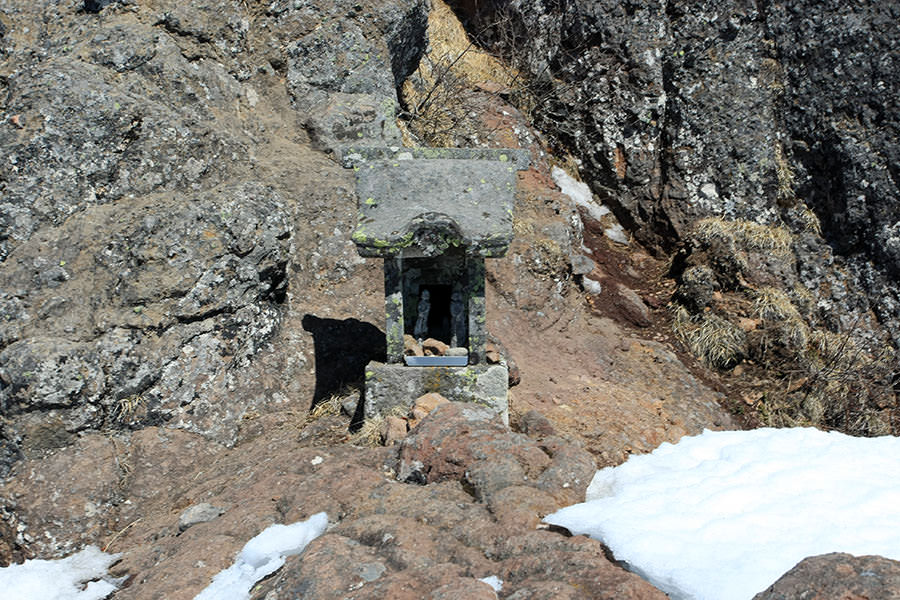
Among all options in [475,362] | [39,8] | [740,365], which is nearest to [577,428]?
[475,362]

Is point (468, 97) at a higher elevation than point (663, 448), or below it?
higher

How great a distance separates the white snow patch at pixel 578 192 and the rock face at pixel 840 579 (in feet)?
34.2

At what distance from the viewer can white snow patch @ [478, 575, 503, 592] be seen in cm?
345

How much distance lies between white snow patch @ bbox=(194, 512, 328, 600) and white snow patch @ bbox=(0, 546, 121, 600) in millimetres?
1119

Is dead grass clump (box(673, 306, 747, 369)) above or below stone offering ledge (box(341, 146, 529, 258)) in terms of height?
below

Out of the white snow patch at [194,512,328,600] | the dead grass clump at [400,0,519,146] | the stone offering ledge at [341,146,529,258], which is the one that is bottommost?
the white snow patch at [194,512,328,600]

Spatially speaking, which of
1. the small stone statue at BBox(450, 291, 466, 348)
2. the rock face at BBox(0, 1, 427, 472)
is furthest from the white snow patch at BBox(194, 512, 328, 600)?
the rock face at BBox(0, 1, 427, 472)

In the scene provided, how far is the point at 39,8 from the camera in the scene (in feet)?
30.8

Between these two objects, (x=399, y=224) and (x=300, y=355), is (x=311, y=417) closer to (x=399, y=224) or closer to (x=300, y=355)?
Answer: (x=300, y=355)

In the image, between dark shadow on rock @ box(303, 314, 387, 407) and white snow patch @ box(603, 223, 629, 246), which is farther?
white snow patch @ box(603, 223, 629, 246)

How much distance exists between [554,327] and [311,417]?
4214 millimetres

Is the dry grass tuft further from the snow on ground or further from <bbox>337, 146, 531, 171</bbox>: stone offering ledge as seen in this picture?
the snow on ground

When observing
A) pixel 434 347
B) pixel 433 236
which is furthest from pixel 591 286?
pixel 433 236

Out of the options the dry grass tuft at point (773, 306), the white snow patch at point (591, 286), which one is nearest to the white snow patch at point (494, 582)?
the white snow patch at point (591, 286)
